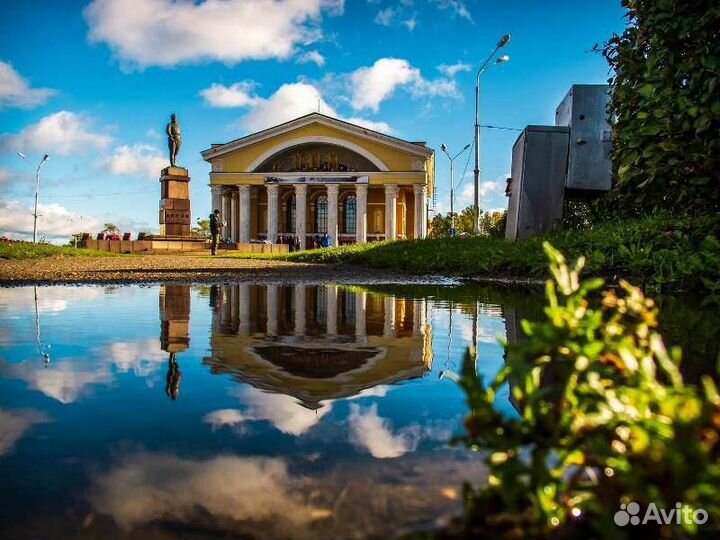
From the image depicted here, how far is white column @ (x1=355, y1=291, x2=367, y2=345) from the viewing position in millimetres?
3138

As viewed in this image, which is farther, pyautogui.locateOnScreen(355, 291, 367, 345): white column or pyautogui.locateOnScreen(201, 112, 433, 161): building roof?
pyautogui.locateOnScreen(201, 112, 433, 161): building roof

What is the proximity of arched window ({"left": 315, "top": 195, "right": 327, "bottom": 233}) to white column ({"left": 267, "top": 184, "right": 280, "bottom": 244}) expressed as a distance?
5.36 m

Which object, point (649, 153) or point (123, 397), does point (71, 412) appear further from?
point (649, 153)

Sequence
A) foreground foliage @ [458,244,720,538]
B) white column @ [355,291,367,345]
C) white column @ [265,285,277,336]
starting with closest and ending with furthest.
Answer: foreground foliage @ [458,244,720,538] < white column @ [355,291,367,345] < white column @ [265,285,277,336]

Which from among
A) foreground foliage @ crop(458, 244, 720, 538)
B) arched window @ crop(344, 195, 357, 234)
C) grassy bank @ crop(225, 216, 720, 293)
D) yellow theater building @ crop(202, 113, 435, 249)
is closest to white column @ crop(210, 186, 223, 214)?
yellow theater building @ crop(202, 113, 435, 249)

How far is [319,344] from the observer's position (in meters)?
2.94

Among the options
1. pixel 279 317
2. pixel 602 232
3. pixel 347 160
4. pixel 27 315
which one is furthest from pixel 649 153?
pixel 347 160

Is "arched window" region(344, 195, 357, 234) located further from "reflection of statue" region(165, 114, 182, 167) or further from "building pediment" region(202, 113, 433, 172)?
"reflection of statue" region(165, 114, 182, 167)

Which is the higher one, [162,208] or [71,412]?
[162,208]

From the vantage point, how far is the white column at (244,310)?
3407mm

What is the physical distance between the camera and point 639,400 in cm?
79

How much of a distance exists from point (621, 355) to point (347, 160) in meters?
46.1

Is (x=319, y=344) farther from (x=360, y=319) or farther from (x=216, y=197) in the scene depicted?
(x=216, y=197)

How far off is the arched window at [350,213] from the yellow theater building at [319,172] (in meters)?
0.92
